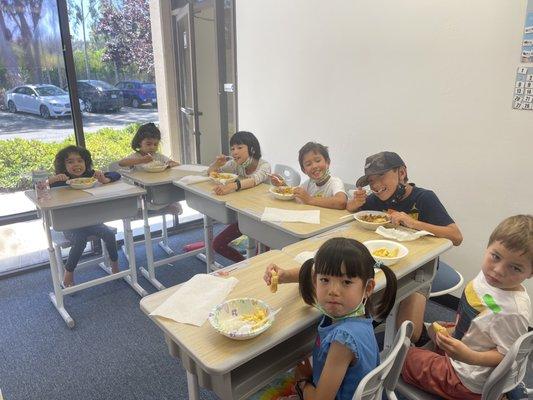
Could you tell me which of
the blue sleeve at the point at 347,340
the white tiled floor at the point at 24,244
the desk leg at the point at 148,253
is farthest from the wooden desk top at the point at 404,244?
the white tiled floor at the point at 24,244

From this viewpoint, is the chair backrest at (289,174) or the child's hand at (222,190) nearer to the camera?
the child's hand at (222,190)

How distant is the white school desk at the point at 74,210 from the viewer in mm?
2482

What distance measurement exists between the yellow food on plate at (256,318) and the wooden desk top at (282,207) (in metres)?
0.74

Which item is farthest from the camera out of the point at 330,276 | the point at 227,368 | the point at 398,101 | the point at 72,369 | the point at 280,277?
the point at 398,101

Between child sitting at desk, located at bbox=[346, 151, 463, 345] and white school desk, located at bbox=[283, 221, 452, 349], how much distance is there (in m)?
0.07

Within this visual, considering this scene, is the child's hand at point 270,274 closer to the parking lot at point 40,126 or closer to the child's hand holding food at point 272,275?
the child's hand holding food at point 272,275

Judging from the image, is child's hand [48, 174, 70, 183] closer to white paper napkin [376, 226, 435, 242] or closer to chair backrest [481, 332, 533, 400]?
white paper napkin [376, 226, 435, 242]

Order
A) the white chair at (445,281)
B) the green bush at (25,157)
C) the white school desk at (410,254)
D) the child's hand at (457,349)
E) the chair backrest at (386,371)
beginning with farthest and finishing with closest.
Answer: the green bush at (25,157), the white chair at (445,281), the white school desk at (410,254), the child's hand at (457,349), the chair backrest at (386,371)

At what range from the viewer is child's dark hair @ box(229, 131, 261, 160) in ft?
9.65

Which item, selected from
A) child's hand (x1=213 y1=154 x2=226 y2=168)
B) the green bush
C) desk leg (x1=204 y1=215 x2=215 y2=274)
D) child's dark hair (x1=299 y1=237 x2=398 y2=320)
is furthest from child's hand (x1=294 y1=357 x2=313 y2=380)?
the green bush

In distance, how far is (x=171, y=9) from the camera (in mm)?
4539

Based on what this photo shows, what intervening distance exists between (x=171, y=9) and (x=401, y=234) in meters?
4.00

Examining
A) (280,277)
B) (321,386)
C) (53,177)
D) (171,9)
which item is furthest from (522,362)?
(171,9)

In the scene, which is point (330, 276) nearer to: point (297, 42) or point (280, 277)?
point (280, 277)
